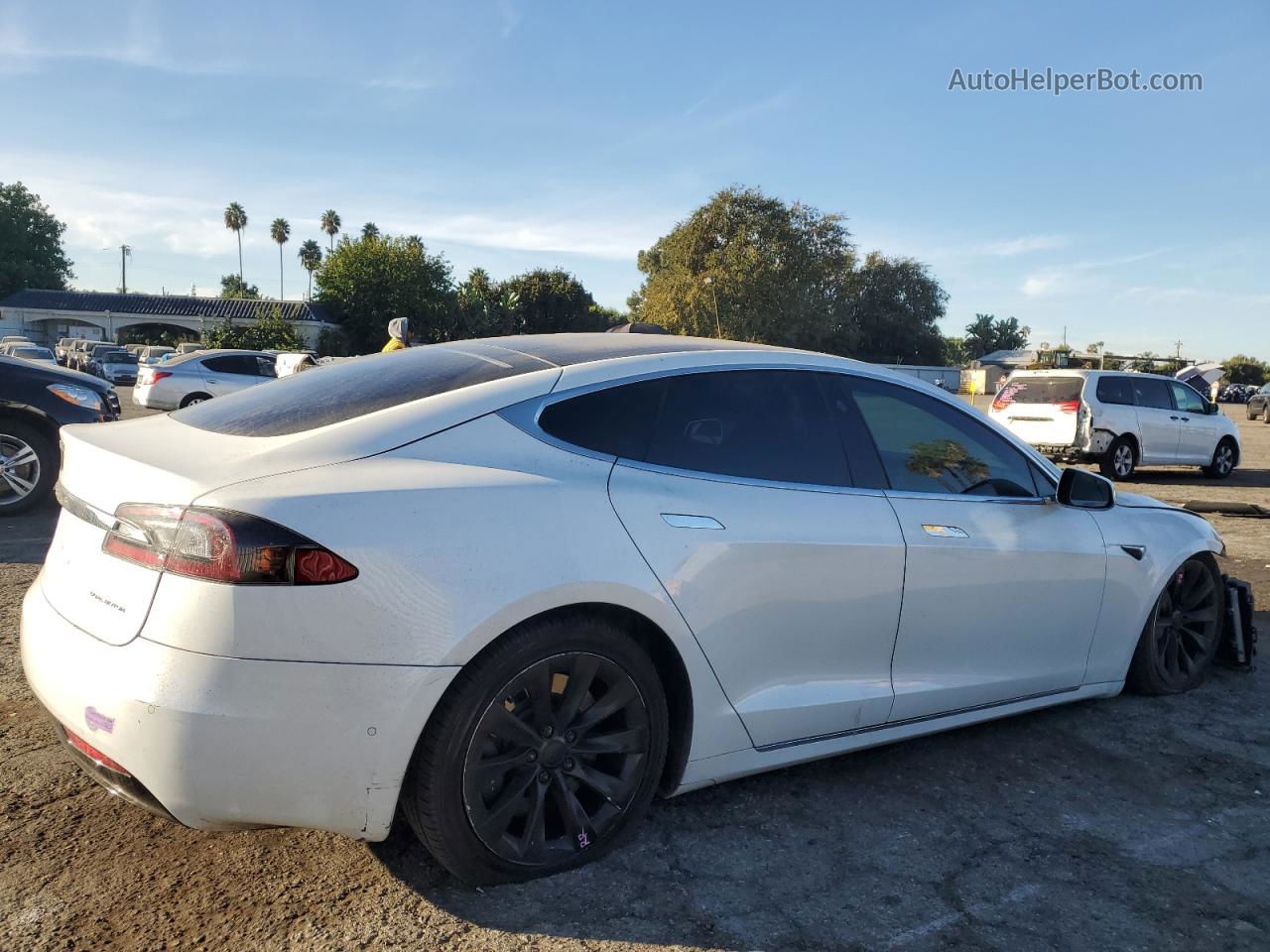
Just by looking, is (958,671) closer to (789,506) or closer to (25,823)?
(789,506)

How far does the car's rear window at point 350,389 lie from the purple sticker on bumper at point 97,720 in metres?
0.81

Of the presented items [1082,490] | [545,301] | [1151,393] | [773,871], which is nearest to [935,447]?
[1082,490]

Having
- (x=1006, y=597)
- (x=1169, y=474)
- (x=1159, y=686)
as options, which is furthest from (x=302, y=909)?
(x=1169, y=474)

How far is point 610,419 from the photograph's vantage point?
2910 millimetres

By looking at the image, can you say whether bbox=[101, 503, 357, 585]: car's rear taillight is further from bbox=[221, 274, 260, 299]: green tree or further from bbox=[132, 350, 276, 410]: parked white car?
bbox=[221, 274, 260, 299]: green tree

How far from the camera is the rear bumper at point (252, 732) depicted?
2248 mm

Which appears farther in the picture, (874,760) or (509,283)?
(509,283)

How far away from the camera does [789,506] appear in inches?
121

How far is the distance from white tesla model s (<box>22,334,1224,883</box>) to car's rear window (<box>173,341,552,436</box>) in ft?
0.05

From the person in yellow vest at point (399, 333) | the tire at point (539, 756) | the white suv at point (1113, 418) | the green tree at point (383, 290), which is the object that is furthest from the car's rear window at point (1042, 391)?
the green tree at point (383, 290)

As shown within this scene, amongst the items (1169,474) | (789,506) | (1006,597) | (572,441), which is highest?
(572,441)

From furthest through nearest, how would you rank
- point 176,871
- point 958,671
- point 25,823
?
1. point 958,671
2. point 25,823
3. point 176,871

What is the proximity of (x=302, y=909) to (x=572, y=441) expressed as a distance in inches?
55.2

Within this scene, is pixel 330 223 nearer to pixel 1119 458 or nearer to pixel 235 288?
pixel 235 288
